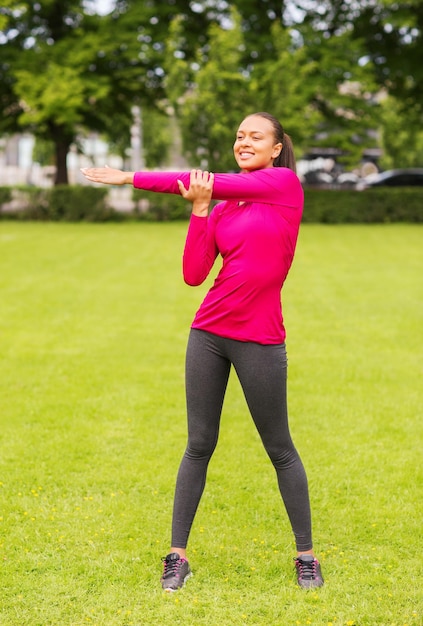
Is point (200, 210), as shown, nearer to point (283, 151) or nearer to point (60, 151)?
point (283, 151)

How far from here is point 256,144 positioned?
3.75 meters

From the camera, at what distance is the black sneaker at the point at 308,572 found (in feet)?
13.1

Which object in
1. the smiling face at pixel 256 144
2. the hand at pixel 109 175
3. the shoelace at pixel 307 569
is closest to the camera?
the hand at pixel 109 175

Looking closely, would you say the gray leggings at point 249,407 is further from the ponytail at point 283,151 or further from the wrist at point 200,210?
the ponytail at point 283,151

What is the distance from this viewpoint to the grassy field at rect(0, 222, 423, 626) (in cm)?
392

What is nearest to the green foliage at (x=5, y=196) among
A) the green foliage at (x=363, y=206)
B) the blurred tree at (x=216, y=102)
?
the blurred tree at (x=216, y=102)

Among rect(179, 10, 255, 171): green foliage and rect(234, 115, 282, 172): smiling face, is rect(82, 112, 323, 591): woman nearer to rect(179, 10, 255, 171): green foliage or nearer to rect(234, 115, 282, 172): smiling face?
rect(234, 115, 282, 172): smiling face

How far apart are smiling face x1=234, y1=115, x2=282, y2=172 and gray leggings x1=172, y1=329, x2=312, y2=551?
2.65 feet

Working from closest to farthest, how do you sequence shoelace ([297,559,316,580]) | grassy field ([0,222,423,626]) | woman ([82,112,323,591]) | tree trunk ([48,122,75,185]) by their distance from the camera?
1. woman ([82,112,323,591])
2. grassy field ([0,222,423,626])
3. shoelace ([297,559,316,580])
4. tree trunk ([48,122,75,185])

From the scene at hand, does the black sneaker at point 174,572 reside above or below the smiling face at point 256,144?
below

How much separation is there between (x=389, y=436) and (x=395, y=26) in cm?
2454

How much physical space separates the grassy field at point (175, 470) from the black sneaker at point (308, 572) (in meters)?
0.06

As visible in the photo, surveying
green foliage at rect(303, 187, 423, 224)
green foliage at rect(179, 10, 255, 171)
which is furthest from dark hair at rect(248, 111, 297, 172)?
green foliage at rect(303, 187, 423, 224)

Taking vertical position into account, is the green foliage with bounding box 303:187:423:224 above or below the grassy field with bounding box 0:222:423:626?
above
